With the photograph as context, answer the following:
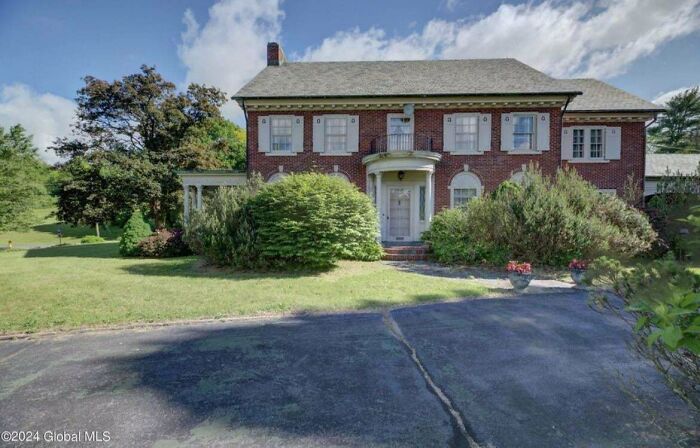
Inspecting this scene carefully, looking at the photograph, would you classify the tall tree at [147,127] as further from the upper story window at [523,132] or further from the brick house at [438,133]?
the upper story window at [523,132]

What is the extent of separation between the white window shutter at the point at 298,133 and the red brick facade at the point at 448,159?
18 cm

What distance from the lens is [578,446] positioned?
2352 mm

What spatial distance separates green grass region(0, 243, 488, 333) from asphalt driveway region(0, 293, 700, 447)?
85 centimetres

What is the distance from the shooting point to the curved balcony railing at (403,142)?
14.9 meters

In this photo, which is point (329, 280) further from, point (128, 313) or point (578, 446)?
point (578, 446)

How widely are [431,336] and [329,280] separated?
445cm

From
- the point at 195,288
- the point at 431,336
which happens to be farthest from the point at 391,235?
the point at 431,336

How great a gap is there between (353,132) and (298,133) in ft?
8.33

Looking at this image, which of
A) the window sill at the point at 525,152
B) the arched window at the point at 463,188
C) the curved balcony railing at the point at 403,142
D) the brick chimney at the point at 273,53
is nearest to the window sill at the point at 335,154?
the curved balcony railing at the point at 403,142

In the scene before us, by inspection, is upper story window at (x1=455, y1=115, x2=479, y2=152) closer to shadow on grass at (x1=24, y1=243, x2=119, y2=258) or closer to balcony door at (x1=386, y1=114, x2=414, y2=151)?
balcony door at (x1=386, y1=114, x2=414, y2=151)

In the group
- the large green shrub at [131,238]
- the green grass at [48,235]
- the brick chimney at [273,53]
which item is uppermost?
the brick chimney at [273,53]

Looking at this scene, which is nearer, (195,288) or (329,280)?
(195,288)

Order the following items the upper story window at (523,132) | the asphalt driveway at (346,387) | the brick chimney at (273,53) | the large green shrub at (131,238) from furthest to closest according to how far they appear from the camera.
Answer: the brick chimney at (273,53)
the upper story window at (523,132)
the large green shrub at (131,238)
the asphalt driveway at (346,387)

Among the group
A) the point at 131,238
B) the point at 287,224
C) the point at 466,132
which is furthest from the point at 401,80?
Answer: the point at 131,238
